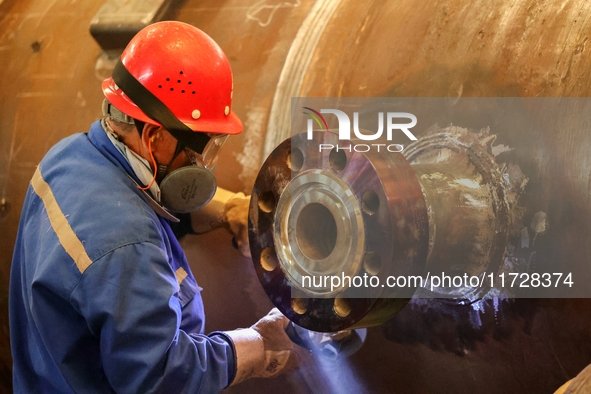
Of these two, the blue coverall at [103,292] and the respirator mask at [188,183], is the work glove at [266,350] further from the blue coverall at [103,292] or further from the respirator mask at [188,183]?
the respirator mask at [188,183]

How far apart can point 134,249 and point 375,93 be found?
63 centimetres

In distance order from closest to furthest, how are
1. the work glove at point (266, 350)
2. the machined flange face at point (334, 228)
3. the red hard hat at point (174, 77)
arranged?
1. the machined flange face at point (334, 228)
2. the red hard hat at point (174, 77)
3. the work glove at point (266, 350)

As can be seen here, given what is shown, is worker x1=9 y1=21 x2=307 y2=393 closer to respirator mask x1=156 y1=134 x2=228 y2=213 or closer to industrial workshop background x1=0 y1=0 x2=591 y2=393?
respirator mask x1=156 y1=134 x2=228 y2=213

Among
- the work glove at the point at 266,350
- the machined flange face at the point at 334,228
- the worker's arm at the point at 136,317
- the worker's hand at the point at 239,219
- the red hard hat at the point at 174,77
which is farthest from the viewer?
the worker's hand at the point at 239,219

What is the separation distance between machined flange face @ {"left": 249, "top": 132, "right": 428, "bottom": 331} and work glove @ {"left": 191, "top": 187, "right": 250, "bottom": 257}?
307 mm

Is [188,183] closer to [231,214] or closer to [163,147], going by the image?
[163,147]

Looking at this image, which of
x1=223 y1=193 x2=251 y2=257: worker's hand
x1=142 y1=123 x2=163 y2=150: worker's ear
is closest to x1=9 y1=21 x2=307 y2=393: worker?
x1=142 y1=123 x2=163 y2=150: worker's ear

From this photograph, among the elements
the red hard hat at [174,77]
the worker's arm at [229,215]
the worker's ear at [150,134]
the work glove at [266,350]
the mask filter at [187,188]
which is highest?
the red hard hat at [174,77]

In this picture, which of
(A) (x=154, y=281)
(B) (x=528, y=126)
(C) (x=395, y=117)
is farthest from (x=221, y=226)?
(B) (x=528, y=126)

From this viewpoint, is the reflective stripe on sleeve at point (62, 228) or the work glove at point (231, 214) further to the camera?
the work glove at point (231, 214)

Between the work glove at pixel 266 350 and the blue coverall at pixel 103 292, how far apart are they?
0.04m

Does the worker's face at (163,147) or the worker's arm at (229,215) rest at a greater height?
the worker's face at (163,147)

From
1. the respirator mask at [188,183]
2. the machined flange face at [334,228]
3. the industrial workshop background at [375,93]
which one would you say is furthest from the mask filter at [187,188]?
the industrial workshop background at [375,93]

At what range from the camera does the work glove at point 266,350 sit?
145 cm
